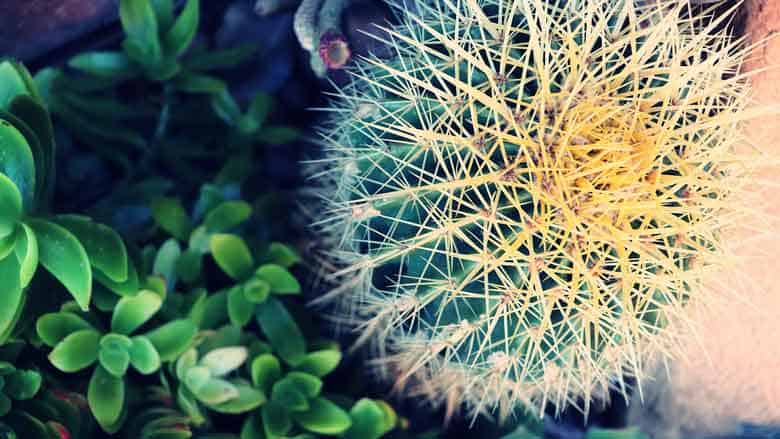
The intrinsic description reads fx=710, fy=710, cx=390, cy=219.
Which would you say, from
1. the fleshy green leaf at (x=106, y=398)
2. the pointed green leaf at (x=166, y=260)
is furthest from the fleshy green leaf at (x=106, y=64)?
the fleshy green leaf at (x=106, y=398)


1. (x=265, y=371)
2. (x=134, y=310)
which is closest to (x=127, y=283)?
(x=134, y=310)

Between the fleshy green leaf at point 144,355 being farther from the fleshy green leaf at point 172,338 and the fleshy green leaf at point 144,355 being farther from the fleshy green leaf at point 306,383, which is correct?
the fleshy green leaf at point 306,383

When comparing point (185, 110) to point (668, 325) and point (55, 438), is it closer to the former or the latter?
point (55, 438)

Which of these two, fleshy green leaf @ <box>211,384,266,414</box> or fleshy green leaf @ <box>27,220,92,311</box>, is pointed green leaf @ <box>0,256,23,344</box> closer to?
fleshy green leaf @ <box>27,220,92,311</box>

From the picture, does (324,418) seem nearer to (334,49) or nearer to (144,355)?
(144,355)

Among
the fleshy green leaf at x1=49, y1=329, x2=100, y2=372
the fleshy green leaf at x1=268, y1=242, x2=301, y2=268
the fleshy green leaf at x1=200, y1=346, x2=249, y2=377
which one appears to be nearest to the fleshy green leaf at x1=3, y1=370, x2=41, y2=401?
the fleshy green leaf at x1=49, y1=329, x2=100, y2=372

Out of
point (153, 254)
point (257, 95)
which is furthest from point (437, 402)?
point (257, 95)
